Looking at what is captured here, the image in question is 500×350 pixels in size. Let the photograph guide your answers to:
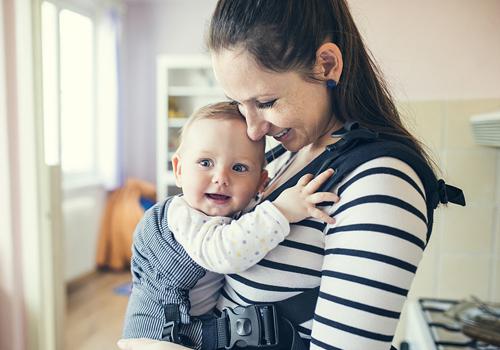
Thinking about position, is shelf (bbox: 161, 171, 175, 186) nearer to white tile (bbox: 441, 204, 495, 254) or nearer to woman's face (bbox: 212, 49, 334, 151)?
white tile (bbox: 441, 204, 495, 254)

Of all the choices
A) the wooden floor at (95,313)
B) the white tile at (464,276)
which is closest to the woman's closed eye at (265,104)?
the white tile at (464,276)

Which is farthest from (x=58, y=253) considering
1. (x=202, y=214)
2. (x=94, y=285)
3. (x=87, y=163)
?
(x=87, y=163)

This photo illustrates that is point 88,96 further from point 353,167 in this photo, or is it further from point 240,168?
point 353,167

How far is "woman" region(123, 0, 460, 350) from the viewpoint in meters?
0.53

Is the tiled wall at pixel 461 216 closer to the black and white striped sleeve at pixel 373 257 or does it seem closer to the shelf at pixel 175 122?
the black and white striped sleeve at pixel 373 257

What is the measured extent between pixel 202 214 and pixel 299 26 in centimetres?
30

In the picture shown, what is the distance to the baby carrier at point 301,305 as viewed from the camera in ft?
1.89

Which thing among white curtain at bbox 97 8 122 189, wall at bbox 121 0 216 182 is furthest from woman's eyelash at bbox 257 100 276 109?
wall at bbox 121 0 216 182

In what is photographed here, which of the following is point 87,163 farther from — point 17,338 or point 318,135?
point 318,135

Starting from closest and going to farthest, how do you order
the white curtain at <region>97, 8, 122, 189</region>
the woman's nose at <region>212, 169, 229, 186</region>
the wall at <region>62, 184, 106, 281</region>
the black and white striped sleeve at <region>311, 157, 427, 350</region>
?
the black and white striped sleeve at <region>311, 157, 427, 350</region> → the woman's nose at <region>212, 169, 229, 186</region> → the wall at <region>62, 184, 106, 281</region> → the white curtain at <region>97, 8, 122, 189</region>

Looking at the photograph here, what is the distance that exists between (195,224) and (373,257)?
0.93ft

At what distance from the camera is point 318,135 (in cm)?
70

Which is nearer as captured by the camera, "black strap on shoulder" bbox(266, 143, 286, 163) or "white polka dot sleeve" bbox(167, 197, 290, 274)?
"white polka dot sleeve" bbox(167, 197, 290, 274)

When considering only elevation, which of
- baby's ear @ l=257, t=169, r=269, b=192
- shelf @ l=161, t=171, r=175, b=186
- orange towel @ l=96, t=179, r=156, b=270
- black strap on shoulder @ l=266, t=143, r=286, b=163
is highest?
black strap on shoulder @ l=266, t=143, r=286, b=163
